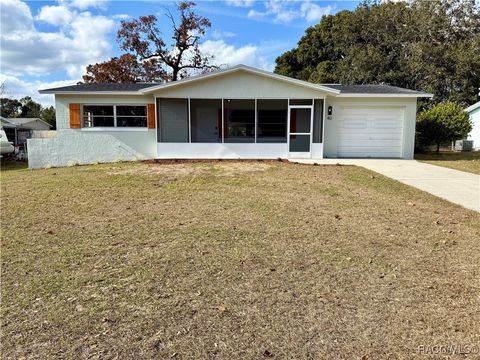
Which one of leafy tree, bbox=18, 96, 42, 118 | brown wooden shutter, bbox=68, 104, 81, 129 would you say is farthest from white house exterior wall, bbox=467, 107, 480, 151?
leafy tree, bbox=18, 96, 42, 118

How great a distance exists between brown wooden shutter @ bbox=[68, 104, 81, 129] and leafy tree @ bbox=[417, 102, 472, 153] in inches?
641

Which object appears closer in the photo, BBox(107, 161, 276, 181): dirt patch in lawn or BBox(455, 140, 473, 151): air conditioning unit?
BBox(107, 161, 276, 181): dirt patch in lawn

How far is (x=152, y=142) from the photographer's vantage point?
15.8 metres

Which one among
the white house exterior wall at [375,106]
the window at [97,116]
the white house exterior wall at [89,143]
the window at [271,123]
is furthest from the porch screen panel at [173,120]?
the white house exterior wall at [375,106]

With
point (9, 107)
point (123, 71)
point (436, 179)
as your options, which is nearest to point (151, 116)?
point (436, 179)

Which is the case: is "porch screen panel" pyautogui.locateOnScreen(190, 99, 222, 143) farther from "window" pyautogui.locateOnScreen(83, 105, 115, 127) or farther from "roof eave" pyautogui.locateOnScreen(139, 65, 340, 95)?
"window" pyautogui.locateOnScreen(83, 105, 115, 127)

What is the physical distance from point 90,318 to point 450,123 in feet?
61.9

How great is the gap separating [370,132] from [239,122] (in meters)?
5.89

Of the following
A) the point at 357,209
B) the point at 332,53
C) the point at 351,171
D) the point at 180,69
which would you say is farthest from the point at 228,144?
the point at 332,53

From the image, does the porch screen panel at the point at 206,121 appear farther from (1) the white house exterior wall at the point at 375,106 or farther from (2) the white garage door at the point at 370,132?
(2) the white garage door at the point at 370,132

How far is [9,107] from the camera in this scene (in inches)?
2208

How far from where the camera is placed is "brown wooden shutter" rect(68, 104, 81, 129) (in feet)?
50.5

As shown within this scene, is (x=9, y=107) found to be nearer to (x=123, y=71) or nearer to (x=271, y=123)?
(x=123, y=71)

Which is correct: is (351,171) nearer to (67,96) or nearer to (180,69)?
(67,96)
